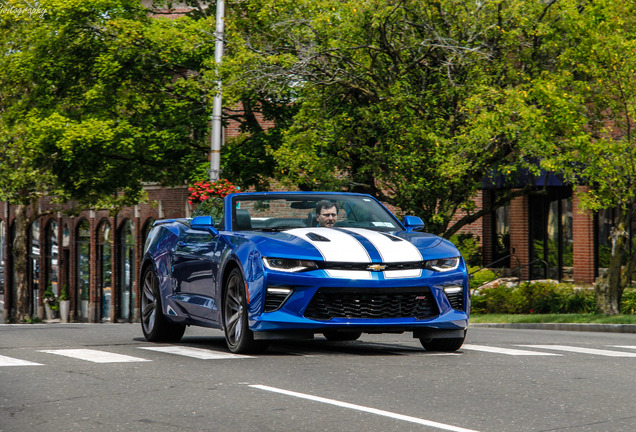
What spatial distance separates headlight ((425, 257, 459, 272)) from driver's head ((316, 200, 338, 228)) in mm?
1383

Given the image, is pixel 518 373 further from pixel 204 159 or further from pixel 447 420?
pixel 204 159

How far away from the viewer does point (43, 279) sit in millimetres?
47062

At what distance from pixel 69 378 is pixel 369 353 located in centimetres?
317

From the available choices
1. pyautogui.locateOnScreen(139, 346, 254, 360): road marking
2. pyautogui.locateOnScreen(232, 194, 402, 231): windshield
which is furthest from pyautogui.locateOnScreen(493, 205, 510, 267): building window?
pyautogui.locateOnScreen(139, 346, 254, 360): road marking

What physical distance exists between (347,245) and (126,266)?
32.4 m

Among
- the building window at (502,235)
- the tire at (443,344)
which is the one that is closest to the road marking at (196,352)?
the tire at (443,344)

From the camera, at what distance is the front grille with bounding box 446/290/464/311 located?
32.9 feet

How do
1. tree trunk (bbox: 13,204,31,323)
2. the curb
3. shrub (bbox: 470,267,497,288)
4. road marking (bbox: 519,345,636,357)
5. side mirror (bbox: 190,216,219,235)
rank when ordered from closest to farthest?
1. side mirror (bbox: 190,216,219,235)
2. road marking (bbox: 519,345,636,357)
3. the curb
4. shrub (bbox: 470,267,497,288)
5. tree trunk (bbox: 13,204,31,323)

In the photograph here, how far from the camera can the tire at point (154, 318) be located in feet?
40.3

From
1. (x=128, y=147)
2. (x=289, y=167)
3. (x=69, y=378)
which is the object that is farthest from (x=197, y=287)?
(x=128, y=147)

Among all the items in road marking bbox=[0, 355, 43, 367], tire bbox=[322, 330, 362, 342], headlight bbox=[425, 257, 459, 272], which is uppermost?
headlight bbox=[425, 257, 459, 272]

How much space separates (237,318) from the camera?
33.1 feet

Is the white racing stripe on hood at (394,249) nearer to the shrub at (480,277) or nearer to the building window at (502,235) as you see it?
the shrub at (480,277)

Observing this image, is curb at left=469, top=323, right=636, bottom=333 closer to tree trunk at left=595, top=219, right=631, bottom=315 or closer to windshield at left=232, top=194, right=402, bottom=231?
tree trunk at left=595, top=219, right=631, bottom=315
